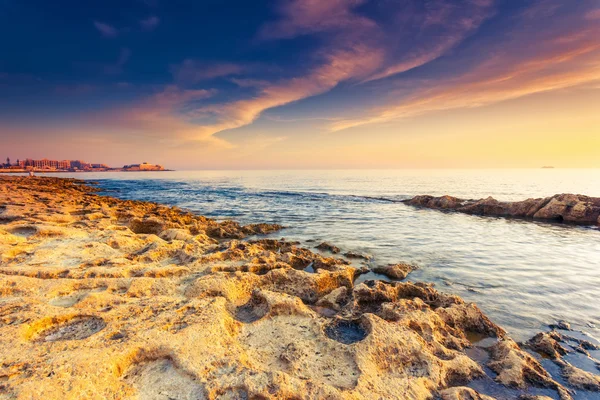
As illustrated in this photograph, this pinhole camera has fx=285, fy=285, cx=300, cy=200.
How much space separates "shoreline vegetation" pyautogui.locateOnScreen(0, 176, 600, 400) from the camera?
272 cm

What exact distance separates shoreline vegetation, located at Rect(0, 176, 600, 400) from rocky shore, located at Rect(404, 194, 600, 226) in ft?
53.7

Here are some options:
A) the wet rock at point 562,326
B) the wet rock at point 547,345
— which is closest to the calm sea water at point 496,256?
the wet rock at point 562,326

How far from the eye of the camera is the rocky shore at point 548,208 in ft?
54.5

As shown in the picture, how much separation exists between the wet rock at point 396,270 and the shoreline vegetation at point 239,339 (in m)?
1.23

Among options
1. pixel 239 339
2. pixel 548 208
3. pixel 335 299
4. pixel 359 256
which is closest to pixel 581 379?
pixel 335 299

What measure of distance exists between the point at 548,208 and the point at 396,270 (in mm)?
16597

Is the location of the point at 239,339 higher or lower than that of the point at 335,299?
higher

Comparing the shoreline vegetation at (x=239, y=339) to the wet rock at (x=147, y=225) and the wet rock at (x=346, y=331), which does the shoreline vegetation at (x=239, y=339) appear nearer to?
the wet rock at (x=346, y=331)

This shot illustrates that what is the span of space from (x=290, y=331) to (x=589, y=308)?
20.7ft

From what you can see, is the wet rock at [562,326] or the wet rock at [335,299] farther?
the wet rock at [335,299]

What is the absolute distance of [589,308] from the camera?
229 inches

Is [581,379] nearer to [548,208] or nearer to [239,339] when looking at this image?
[239,339]

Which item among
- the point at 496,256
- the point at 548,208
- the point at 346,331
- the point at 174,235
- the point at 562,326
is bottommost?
the point at 562,326

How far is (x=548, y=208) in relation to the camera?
58.1 ft
